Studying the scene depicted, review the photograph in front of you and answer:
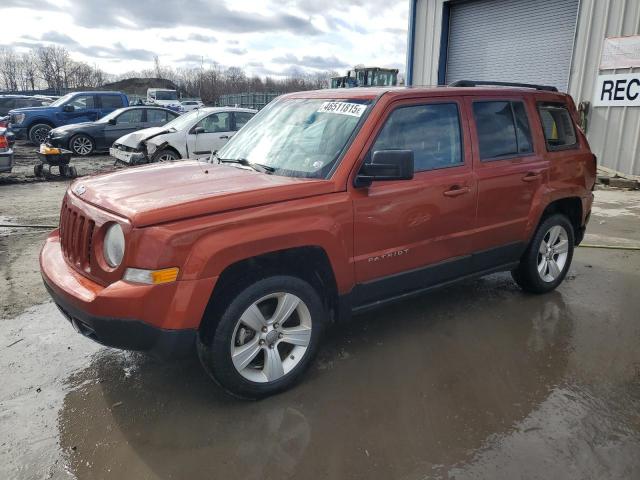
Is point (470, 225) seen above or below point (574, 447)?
above

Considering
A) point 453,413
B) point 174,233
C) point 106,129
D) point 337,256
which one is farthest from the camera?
point 106,129

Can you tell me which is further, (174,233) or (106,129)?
(106,129)

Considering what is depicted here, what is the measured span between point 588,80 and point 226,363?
1110 cm

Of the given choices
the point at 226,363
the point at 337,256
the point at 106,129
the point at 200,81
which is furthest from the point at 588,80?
the point at 200,81

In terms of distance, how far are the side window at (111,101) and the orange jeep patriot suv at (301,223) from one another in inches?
558

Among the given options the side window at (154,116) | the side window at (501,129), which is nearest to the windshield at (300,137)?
the side window at (501,129)

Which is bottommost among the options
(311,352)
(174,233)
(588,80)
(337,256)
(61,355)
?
(61,355)

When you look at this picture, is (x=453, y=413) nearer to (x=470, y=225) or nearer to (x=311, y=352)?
(x=311, y=352)

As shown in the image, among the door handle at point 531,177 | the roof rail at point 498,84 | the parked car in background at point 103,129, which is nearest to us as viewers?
the door handle at point 531,177

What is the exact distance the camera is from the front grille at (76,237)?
111 inches

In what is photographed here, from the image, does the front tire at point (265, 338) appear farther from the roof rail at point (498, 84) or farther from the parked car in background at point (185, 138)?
the parked car in background at point (185, 138)

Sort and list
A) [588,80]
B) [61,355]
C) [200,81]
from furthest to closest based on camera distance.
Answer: [200,81], [588,80], [61,355]

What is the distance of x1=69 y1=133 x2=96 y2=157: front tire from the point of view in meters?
13.8

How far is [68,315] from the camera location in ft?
9.29
